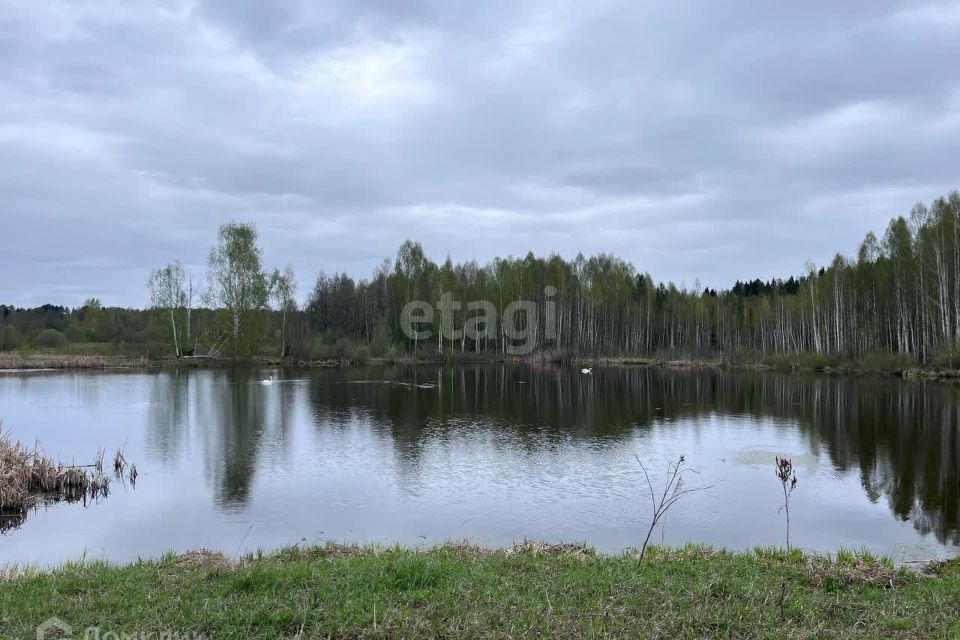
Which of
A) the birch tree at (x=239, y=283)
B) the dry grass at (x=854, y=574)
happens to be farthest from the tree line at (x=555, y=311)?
the dry grass at (x=854, y=574)

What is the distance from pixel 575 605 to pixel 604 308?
7088 centimetres

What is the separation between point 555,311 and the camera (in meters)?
74.1

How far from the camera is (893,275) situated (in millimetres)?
50469

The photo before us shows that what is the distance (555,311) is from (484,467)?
58.6m

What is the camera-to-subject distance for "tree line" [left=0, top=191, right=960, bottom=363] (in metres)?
48.5

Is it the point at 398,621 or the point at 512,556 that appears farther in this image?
the point at 512,556

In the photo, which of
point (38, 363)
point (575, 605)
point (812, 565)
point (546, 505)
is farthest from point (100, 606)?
point (38, 363)

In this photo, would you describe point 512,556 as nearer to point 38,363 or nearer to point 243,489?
point 243,489
